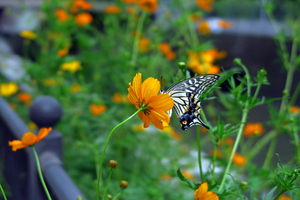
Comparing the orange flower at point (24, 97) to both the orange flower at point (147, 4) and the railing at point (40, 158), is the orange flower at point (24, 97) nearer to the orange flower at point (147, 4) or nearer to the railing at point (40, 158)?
the railing at point (40, 158)

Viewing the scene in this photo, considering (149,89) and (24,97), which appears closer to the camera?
(149,89)

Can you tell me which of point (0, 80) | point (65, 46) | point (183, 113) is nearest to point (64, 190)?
point (183, 113)

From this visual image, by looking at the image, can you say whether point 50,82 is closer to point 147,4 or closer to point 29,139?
point 147,4

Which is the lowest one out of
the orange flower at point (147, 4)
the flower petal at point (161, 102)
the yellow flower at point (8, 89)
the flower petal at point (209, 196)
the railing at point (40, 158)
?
the railing at point (40, 158)

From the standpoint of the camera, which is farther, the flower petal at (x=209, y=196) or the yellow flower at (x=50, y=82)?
the yellow flower at (x=50, y=82)

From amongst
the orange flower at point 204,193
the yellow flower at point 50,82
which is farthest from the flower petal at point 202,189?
the yellow flower at point 50,82

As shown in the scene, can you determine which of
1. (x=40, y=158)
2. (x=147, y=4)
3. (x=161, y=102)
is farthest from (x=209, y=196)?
(x=147, y=4)

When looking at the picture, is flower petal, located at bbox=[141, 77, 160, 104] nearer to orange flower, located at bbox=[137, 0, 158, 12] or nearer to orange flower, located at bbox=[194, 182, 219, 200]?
orange flower, located at bbox=[194, 182, 219, 200]

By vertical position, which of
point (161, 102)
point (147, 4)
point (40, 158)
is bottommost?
point (40, 158)
